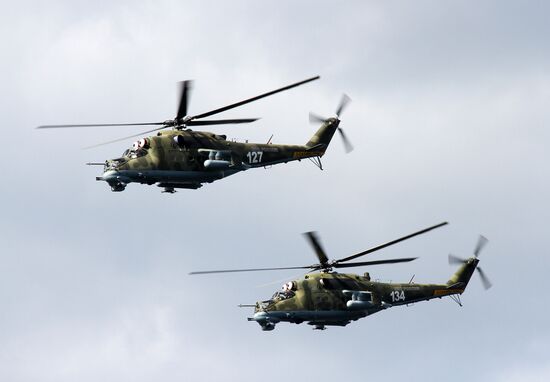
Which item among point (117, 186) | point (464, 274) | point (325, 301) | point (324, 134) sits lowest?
point (325, 301)

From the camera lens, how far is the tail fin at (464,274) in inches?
4899

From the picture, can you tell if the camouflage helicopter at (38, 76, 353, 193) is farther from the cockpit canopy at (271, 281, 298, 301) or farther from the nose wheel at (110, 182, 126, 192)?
the cockpit canopy at (271, 281, 298, 301)

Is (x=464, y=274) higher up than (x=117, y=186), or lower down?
lower down

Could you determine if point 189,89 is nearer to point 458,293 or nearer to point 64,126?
point 64,126

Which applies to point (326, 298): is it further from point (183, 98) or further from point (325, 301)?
point (183, 98)

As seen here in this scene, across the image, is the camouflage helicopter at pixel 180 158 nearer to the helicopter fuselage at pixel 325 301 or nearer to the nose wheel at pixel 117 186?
the nose wheel at pixel 117 186

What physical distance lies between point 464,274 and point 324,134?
2045cm

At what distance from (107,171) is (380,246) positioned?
24042 millimetres

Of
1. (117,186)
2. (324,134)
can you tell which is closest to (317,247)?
(324,134)

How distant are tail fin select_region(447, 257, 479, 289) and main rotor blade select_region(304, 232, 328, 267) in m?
16.8

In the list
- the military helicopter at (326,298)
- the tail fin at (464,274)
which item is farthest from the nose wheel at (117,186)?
the tail fin at (464,274)

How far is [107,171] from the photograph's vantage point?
105m

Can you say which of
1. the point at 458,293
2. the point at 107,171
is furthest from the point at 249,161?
the point at 458,293

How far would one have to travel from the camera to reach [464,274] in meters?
126
